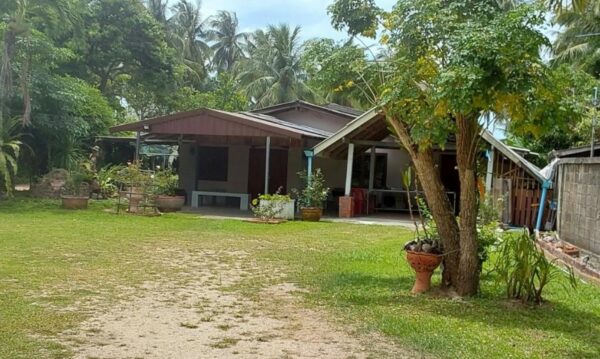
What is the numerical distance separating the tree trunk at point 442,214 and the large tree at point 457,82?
0.01 m

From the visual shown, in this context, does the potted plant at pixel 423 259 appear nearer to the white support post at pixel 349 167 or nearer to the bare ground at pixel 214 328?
the bare ground at pixel 214 328

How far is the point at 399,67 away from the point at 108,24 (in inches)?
967

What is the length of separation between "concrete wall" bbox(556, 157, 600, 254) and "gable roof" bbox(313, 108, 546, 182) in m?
3.60

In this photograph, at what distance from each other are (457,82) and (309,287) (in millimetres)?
3107

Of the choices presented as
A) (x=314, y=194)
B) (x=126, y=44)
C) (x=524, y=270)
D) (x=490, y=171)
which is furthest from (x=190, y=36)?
(x=524, y=270)

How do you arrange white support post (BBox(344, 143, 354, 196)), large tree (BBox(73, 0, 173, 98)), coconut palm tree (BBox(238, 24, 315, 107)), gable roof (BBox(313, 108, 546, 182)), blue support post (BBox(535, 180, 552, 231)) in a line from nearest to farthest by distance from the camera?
blue support post (BBox(535, 180, 552, 231)) < gable roof (BBox(313, 108, 546, 182)) < white support post (BBox(344, 143, 354, 196)) < large tree (BBox(73, 0, 173, 98)) < coconut palm tree (BBox(238, 24, 315, 107))

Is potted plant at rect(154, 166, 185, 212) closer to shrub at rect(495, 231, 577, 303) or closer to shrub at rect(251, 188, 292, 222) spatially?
shrub at rect(251, 188, 292, 222)

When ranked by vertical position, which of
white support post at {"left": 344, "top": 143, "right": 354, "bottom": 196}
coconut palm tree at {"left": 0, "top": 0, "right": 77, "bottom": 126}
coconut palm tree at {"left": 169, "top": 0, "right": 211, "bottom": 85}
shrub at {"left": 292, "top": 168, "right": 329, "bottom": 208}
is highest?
coconut palm tree at {"left": 169, "top": 0, "right": 211, "bottom": 85}

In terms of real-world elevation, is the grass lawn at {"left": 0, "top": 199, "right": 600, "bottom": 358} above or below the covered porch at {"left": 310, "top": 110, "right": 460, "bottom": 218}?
below

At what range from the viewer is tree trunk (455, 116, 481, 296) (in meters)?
6.62

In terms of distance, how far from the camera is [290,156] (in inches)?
781

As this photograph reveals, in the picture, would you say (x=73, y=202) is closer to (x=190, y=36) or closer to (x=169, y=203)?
(x=169, y=203)

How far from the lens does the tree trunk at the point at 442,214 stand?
6.81m

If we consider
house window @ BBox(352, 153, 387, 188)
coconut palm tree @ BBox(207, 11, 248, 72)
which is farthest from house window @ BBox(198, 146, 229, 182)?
coconut palm tree @ BBox(207, 11, 248, 72)
